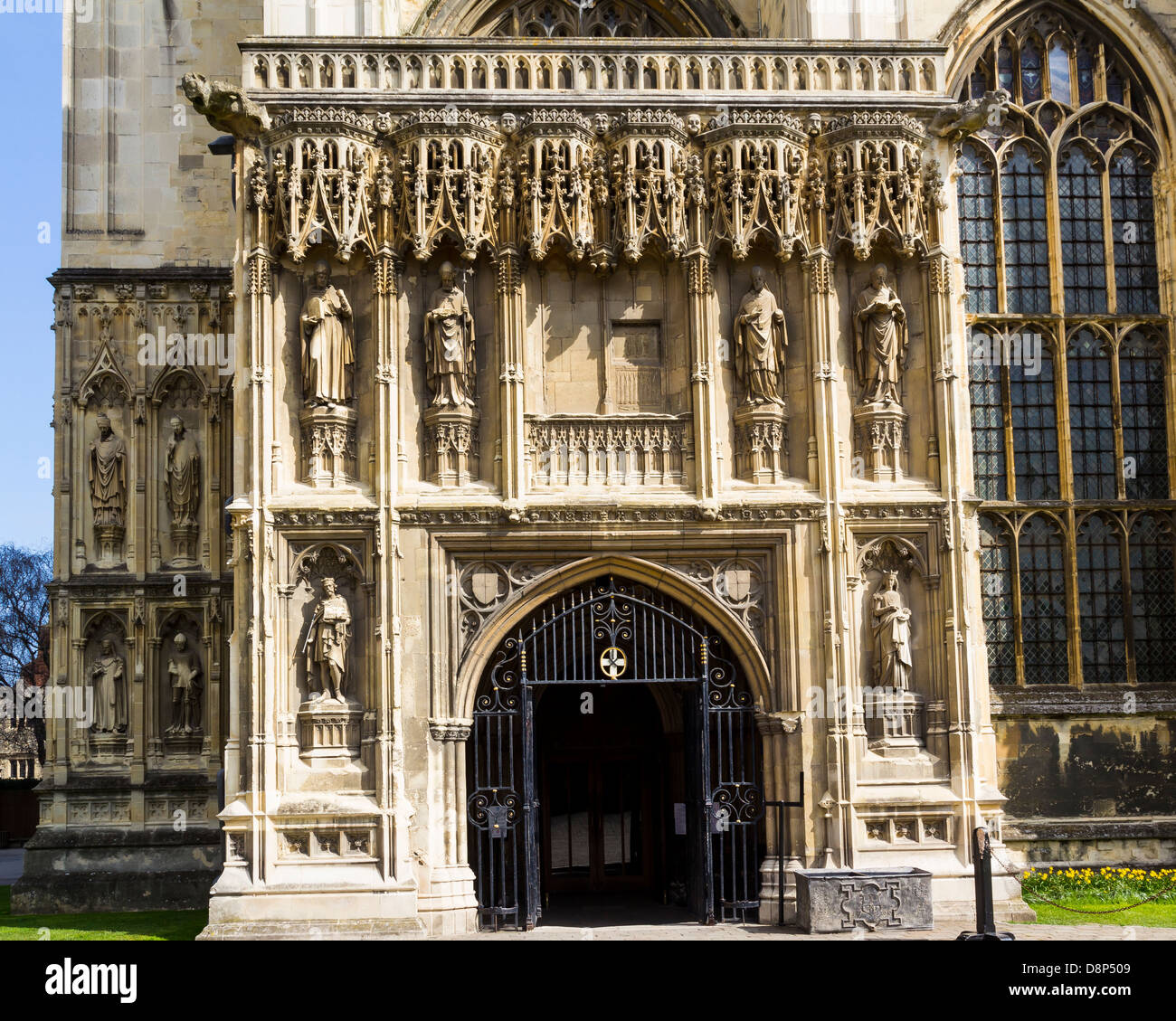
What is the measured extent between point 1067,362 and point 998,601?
367 cm

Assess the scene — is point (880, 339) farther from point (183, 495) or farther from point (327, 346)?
point (183, 495)

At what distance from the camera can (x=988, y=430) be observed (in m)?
22.2

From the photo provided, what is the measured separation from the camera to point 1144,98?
74.0ft

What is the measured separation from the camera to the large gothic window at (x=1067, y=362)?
2181cm

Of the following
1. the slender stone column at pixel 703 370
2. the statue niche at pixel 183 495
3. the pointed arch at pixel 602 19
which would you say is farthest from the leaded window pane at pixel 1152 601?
the statue niche at pixel 183 495

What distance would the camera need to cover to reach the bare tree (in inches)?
2406

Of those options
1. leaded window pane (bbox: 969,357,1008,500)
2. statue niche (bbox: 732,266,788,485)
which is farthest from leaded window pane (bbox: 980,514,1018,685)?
statue niche (bbox: 732,266,788,485)

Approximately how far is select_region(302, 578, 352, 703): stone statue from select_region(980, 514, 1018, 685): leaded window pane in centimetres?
940

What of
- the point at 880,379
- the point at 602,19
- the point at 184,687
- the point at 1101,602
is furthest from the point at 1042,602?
the point at 184,687

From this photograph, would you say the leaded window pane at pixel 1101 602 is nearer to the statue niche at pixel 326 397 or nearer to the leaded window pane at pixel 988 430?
the leaded window pane at pixel 988 430

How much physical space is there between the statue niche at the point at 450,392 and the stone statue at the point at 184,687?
20.1 ft

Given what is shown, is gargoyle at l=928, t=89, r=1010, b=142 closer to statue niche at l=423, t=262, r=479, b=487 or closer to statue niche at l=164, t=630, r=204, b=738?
statue niche at l=423, t=262, r=479, b=487

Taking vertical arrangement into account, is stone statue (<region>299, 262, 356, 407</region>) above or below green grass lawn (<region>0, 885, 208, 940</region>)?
above

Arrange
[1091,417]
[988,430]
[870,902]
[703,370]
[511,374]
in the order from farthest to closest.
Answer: [1091,417], [988,430], [703,370], [511,374], [870,902]
